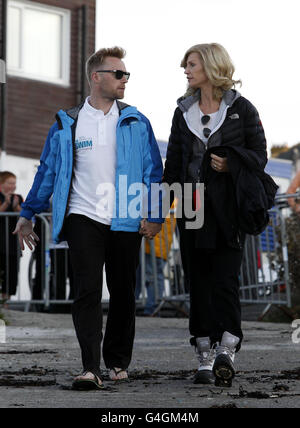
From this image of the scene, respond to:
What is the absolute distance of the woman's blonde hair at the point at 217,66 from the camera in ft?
22.1

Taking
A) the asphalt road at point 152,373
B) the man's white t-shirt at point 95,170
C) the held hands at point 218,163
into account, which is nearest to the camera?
the asphalt road at point 152,373

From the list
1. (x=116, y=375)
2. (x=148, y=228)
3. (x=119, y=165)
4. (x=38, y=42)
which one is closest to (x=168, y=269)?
(x=116, y=375)

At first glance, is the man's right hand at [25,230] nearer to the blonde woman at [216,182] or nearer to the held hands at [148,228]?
the held hands at [148,228]

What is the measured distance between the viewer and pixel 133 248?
686 centimetres

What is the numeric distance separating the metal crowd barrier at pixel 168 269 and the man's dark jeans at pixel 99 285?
7.01 metres

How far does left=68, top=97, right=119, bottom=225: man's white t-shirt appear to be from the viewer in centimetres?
673

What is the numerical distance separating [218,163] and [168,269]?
8.25 meters

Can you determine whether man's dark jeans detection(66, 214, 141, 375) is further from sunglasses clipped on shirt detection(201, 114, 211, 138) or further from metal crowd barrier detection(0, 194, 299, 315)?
metal crowd barrier detection(0, 194, 299, 315)

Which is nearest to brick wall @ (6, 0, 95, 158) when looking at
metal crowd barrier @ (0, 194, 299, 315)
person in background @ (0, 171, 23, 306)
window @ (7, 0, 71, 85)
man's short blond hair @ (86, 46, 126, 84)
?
window @ (7, 0, 71, 85)

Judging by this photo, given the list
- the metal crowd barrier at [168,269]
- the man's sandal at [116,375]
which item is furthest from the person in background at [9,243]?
the man's sandal at [116,375]

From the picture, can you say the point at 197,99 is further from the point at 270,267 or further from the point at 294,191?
the point at 270,267

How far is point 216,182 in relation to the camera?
262 inches
